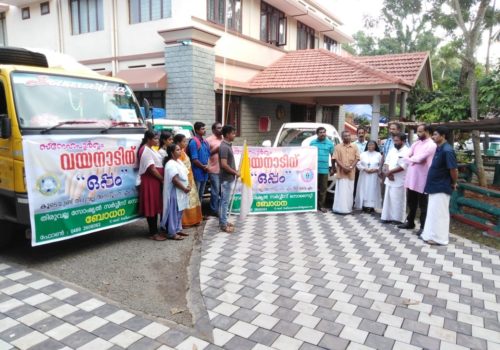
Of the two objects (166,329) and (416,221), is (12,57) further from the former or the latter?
(416,221)

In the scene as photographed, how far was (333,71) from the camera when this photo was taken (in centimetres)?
1271

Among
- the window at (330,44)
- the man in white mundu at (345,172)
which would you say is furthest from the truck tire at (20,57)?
the window at (330,44)

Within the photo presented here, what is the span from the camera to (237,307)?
369 centimetres

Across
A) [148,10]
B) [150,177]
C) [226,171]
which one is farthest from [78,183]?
[148,10]

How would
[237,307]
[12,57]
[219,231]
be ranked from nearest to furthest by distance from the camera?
[237,307] < [12,57] < [219,231]

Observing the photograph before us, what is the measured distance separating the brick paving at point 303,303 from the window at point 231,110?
7.72 meters

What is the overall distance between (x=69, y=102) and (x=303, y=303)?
3.81 metres

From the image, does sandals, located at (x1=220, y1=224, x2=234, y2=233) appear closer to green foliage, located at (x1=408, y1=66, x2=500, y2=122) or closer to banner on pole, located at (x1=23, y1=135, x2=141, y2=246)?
banner on pole, located at (x1=23, y1=135, x2=141, y2=246)

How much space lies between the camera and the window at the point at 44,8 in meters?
14.2

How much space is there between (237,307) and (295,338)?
0.73m

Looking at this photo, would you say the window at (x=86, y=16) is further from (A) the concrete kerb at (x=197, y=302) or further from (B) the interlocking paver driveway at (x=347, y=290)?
(A) the concrete kerb at (x=197, y=302)

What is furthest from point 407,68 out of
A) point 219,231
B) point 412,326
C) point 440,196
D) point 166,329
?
point 166,329

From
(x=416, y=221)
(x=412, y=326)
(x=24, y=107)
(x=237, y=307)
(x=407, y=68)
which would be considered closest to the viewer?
(x=412, y=326)

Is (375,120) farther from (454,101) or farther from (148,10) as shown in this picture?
(148,10)
